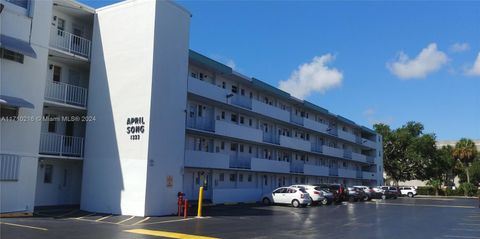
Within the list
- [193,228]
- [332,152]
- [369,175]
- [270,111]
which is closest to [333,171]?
[332,152]

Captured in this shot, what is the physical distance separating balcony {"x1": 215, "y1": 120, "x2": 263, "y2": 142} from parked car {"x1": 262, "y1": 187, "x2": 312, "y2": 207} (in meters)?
5.40

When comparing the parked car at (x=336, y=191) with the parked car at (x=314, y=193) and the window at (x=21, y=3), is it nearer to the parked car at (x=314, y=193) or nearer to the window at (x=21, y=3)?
the parked car at (x=314, y=193)

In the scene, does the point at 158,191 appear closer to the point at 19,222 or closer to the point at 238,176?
the point at 19,222

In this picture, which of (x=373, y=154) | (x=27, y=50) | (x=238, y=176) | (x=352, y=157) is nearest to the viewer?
(x=27, y=50)

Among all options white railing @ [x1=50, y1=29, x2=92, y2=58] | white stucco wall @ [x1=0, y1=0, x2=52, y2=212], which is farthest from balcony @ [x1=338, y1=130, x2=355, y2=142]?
white stucco wall @ [x1=0, y1=0, x2=52, y2=212]

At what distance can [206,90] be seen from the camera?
107ft

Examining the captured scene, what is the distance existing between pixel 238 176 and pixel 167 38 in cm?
1763

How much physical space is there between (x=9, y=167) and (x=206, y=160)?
48.8 ft

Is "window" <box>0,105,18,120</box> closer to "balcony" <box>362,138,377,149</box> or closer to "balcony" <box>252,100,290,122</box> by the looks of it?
"balcony" <box>252,100,290,122</box>

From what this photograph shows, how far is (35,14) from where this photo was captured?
21.2 m

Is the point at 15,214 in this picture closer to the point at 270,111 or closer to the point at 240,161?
the point at 240,161

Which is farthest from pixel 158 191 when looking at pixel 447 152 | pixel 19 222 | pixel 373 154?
pixel 447 152

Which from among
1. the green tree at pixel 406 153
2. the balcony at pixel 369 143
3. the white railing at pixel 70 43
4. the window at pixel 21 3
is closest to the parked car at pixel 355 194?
the balcony at pixel 369 143

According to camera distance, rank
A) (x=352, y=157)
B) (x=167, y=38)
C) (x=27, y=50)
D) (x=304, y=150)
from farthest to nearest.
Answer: (x=352, y=157) < (x=304, y=150) < (x=167, y=38) < (x=27, y=50)
